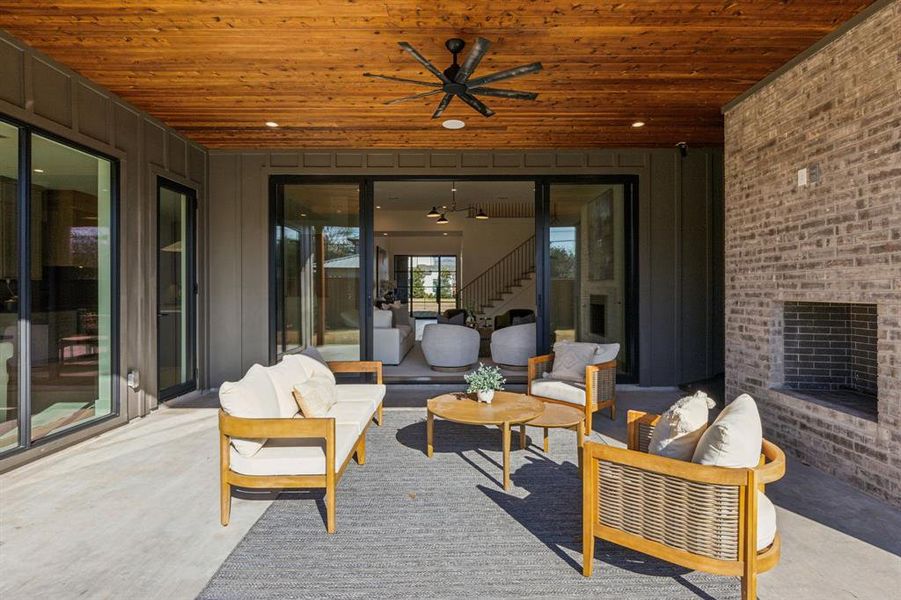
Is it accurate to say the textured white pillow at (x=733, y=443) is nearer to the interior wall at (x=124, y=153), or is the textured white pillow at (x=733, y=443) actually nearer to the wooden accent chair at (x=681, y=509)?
the wooden accent chair at (x=681, y=509)

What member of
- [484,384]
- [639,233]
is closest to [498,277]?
[639,233]

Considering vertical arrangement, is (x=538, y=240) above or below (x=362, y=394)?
above

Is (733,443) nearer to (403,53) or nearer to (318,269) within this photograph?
(403,53)

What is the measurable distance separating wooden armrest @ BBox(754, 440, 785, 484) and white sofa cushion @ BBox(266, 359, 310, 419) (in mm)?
2605

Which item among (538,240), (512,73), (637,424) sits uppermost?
(512,73)

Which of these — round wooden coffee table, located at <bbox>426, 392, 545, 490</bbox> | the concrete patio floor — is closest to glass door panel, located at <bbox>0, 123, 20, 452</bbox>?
the concrete patio floor

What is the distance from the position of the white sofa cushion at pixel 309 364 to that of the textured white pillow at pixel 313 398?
0.34 m

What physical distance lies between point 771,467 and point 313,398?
264cm

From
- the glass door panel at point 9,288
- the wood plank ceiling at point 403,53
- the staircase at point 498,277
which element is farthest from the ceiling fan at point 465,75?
the staircase at point 498,277

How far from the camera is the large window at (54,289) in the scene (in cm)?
359

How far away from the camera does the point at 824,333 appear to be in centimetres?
407

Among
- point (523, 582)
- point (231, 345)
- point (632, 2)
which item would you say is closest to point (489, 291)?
point (231, 345)

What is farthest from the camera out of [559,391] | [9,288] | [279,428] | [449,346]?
[449,346]

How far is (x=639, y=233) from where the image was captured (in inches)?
251
